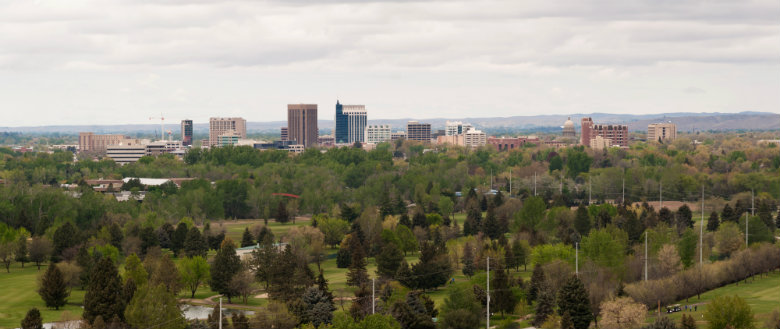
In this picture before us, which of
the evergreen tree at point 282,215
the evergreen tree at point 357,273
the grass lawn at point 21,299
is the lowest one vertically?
the grass lawn at point 21,299

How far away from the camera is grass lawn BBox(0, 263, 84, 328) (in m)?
73.4

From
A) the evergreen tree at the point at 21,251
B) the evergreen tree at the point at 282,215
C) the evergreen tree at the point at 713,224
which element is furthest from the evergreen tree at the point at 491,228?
the evergreen tree at the point at 21,251

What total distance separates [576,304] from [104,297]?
106 ft

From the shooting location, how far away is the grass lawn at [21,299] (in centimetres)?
7344

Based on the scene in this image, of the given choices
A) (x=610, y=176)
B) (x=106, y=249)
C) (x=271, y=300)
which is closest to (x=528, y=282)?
(x=271, y=300)

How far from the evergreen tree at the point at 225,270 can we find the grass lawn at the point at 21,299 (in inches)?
430

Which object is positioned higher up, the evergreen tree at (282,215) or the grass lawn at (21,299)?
the evergreen tree at (282,215)

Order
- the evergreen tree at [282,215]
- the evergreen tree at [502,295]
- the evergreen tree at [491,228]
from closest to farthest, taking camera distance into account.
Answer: the evergreen tree at [502,295]
the evergreen tree at [491,228]
the evergreen tree at [282,215]

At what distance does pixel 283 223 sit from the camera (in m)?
141

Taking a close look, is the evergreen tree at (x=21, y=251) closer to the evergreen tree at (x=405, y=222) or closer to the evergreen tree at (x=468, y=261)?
the evergreen tree at (x=405, y=222)

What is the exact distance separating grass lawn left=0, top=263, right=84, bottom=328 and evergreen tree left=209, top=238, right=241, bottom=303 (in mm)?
10909

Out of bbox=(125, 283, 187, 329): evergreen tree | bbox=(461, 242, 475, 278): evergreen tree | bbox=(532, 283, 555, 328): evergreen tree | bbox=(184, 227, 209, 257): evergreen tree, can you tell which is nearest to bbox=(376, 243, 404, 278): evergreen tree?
bbox=(461, 242, 475, 278): evergreen tree

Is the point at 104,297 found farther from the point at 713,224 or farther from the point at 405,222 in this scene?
the point at 713,224

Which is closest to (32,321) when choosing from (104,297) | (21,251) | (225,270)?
(104,297)
